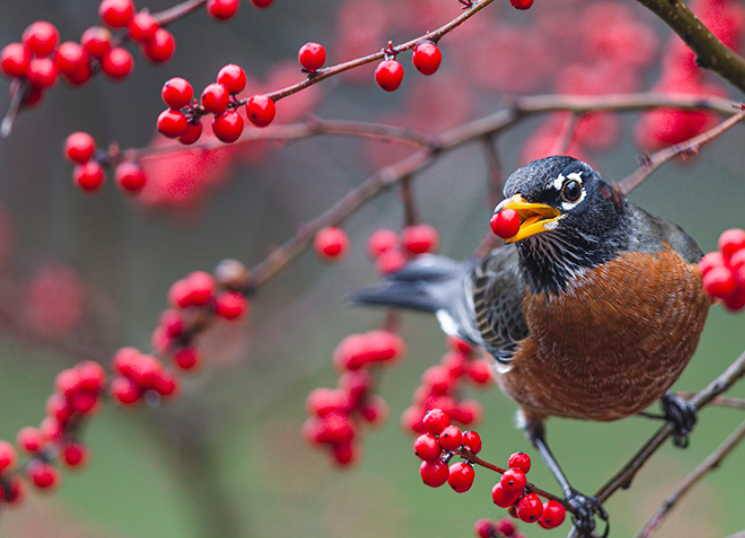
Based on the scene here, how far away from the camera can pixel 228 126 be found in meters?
1.17

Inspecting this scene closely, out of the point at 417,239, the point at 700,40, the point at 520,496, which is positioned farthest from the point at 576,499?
the point at 700,40

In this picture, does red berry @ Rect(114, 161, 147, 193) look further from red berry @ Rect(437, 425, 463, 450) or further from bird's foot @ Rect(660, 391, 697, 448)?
→ bird's foot @ Rect(660, 391, 697, 448)

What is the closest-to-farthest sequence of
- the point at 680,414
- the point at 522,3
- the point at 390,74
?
the point at 522,3 < the point at 390,74 < the point at 680,414

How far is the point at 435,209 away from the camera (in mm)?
3195

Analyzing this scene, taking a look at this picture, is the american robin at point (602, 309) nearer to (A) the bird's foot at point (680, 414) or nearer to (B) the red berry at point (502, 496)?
(A) the bird's foot at point (680, 414)

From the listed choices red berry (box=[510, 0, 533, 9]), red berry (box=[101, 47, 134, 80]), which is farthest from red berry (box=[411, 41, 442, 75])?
red berry (box=[101, 47, 134, 80])

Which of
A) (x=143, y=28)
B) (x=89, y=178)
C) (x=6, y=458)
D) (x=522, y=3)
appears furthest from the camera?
(x=6, y=458)

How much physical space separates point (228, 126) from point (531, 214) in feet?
1.99

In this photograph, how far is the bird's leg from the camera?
150cm

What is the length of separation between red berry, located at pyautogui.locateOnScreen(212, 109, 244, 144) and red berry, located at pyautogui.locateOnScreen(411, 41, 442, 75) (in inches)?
12.1

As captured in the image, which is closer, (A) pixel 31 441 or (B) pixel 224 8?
(B) pixel 224 8

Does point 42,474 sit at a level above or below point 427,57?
below

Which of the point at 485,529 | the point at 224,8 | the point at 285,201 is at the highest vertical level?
the point at 224,8

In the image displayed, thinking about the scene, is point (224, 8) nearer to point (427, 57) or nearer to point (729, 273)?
point (427, 57)
